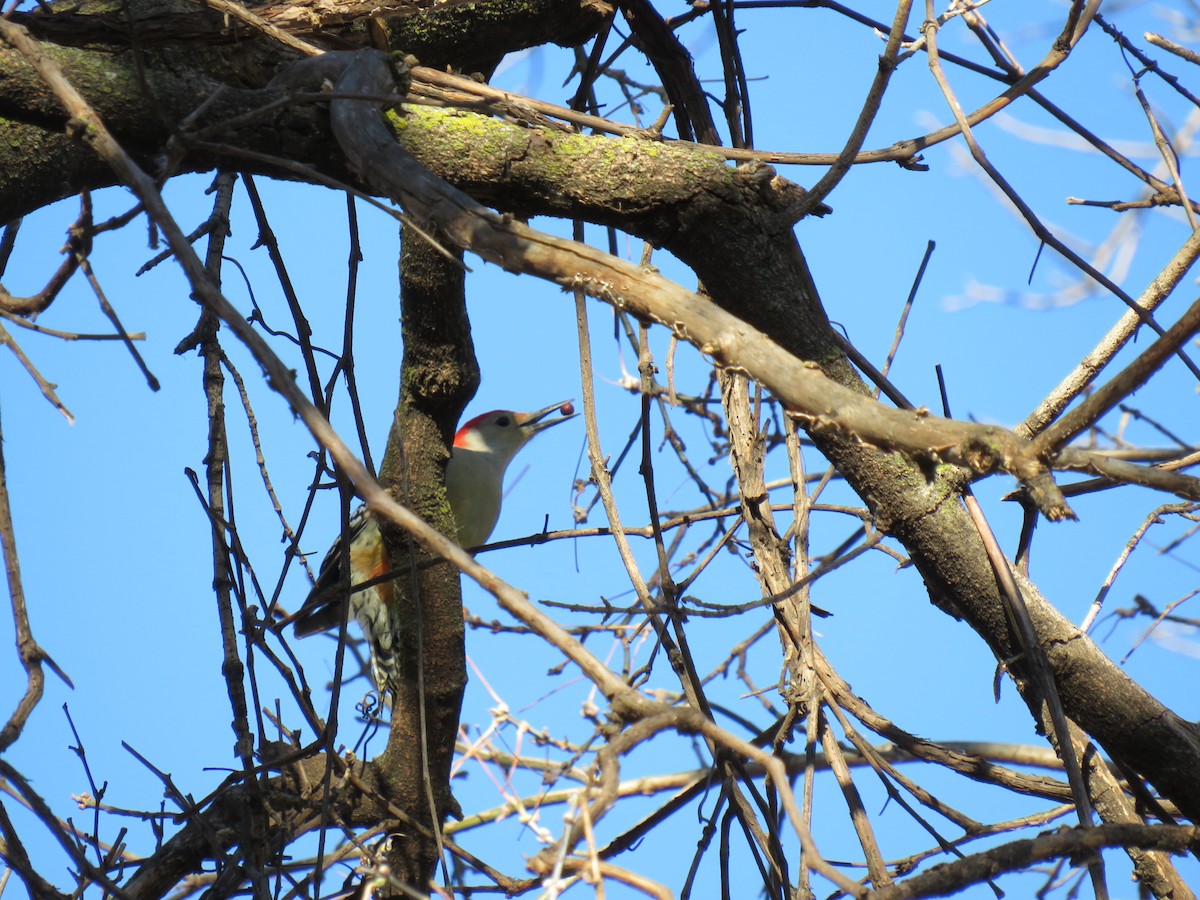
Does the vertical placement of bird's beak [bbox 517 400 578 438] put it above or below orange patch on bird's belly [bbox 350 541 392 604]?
above

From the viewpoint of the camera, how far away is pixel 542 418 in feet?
15.0

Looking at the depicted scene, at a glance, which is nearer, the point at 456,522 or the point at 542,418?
the point at 456,522

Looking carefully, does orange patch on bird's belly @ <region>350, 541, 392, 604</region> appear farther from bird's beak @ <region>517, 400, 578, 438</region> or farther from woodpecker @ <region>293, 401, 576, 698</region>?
bird's beak @ <region>517, 400, 578, 438</region>

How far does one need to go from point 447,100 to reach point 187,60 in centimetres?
56

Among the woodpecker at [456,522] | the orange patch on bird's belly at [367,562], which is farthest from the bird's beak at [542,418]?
the orange patch on bird's belly at [367,562]

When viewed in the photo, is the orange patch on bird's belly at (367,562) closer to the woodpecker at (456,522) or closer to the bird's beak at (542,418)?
the woodpecker at (456,522)

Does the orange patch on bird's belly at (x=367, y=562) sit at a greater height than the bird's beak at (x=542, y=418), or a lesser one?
lesser

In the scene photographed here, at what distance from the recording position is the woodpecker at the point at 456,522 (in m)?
3.39

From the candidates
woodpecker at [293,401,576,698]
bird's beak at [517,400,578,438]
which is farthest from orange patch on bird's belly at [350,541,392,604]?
bird's beak at [517,400,578,438]

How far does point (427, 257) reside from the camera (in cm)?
246

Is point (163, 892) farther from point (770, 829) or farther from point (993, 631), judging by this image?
point (993, 631)

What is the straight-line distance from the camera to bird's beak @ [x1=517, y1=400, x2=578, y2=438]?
14.8ft

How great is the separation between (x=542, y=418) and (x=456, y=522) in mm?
931

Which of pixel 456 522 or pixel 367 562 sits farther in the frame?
Result: pixel 367 562
